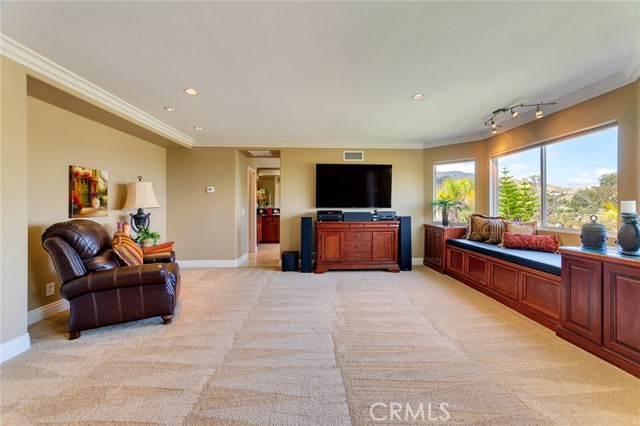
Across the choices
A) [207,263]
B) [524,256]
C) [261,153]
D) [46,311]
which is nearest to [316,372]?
[524,256]

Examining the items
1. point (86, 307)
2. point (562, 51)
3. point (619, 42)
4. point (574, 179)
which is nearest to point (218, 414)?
point (86, 307)

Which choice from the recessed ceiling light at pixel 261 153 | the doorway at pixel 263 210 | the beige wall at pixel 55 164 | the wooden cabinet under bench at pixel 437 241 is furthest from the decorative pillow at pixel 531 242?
the beige wall at pixel 55 164

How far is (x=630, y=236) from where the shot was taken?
1.98m

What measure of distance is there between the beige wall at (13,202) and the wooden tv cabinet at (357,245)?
345 cm

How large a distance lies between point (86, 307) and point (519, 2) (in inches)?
160

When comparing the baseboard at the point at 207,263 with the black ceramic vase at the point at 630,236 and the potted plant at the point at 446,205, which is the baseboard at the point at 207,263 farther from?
the black ceramic vase at the point at 630,236

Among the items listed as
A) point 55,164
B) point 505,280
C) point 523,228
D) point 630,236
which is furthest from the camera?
point 523,228

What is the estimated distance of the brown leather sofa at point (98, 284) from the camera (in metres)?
2.24

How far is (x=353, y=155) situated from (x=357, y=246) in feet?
6.02

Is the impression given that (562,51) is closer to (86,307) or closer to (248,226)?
(86,307)

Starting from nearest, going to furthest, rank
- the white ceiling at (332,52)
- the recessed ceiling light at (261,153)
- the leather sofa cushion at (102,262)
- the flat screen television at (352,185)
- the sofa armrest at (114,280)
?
the white ceiling at (332,52) → the sofa armrest at (114,280) → the leather sofa cushion at (102,262) → the flat screen television at (352,185) → the recessed ceiling light at (261,153)

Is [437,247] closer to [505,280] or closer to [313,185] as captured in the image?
[505,280]

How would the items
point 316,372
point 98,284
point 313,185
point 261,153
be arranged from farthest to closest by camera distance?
point 261,153 < point 313,185 < point 98,284 < point 316,372

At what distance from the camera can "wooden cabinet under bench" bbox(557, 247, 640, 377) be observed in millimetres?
1809
